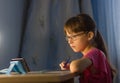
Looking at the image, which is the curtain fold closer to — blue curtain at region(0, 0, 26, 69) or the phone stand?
blue curtain at region(0, 0, 26, 69)

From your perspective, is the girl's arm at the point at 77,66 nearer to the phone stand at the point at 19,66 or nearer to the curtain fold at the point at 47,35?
the phone stand at the point at 19,66

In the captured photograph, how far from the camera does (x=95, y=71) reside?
111 cm

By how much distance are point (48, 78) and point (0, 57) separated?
98 cm

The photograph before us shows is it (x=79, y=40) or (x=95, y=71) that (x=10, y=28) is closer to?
(x=79, y=40)

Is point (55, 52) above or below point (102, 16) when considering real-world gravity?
below

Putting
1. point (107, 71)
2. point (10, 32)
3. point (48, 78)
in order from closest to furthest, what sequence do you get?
point (48, 78) < point (107, 71) < point (10, 32)

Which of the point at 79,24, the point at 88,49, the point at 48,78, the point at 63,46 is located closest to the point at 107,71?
the point at 88,49

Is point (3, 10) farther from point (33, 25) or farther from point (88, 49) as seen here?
point (88, 49)

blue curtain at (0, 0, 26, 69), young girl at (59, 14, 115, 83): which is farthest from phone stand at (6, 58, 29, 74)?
blue curtain at (0, 0, 26, 69)

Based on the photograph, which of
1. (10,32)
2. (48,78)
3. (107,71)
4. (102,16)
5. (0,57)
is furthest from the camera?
(102,16)

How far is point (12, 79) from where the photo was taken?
861mm

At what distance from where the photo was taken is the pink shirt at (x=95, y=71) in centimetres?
109

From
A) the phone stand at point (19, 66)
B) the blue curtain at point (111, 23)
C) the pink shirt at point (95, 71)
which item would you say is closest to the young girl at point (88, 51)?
the pink shirt at point (95, 71)

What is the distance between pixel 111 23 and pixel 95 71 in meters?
0.90
